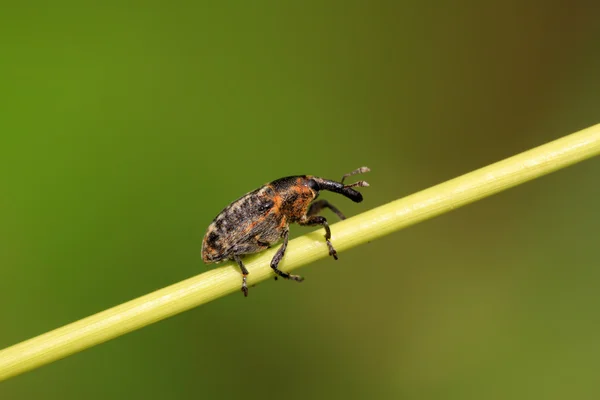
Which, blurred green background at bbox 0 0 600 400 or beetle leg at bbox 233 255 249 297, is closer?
beetle leg at bbox 233 255 249 297

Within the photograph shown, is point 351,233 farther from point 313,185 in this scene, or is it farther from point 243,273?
point 313,185

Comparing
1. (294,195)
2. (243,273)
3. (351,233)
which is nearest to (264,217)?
(294,195)

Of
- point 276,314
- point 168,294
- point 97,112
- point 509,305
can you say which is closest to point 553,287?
point 509,305

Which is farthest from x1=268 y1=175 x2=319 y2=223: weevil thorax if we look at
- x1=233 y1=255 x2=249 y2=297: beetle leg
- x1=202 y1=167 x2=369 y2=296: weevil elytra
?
x1=233 y1=255 x2=249 y2=297: beetle leg

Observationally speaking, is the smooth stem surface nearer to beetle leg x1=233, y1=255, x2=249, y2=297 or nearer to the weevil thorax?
beetle leg x1=233, y1=255, x2=249, y2=297

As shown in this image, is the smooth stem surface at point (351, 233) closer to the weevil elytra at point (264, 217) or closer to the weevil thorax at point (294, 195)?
the weevil elytra at point (264, 217)

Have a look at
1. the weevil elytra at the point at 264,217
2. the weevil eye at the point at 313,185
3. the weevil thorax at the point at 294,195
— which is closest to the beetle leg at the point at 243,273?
the weevil elytra at the point at 264,217
